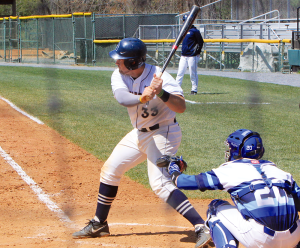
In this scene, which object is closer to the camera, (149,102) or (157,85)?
(157,85)

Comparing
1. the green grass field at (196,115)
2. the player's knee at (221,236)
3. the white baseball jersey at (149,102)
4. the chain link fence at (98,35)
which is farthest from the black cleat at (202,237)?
the chain link fence at (98,35)

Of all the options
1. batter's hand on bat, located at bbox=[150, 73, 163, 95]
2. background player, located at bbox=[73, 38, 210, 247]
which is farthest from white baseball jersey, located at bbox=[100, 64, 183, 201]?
batter's hand on bat, located at bbox=[150, 73, 163, 95]

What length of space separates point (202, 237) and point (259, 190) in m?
0.92

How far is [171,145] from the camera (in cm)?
332

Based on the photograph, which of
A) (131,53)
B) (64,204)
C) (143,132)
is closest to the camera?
(131,53)

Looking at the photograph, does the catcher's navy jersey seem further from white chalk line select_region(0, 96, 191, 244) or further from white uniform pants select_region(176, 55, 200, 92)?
white uniform pants select_region(176, 55, 200, 92)

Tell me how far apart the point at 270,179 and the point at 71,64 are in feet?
66.3

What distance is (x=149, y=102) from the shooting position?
336cm

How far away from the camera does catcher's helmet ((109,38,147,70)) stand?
328 cm

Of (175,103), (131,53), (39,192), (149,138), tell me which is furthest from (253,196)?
(39,192)

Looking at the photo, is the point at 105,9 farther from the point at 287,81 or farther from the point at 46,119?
the point at 46,119

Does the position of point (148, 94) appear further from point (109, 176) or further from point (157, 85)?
point (109, 176)

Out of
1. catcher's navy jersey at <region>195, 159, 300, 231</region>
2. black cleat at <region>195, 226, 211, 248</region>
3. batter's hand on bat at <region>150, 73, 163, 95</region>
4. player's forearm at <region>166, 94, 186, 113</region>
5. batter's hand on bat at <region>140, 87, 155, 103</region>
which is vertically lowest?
black cleat at <region>195, 226, 211, 248</region>

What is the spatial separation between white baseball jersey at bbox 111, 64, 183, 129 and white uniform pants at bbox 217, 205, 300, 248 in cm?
107
